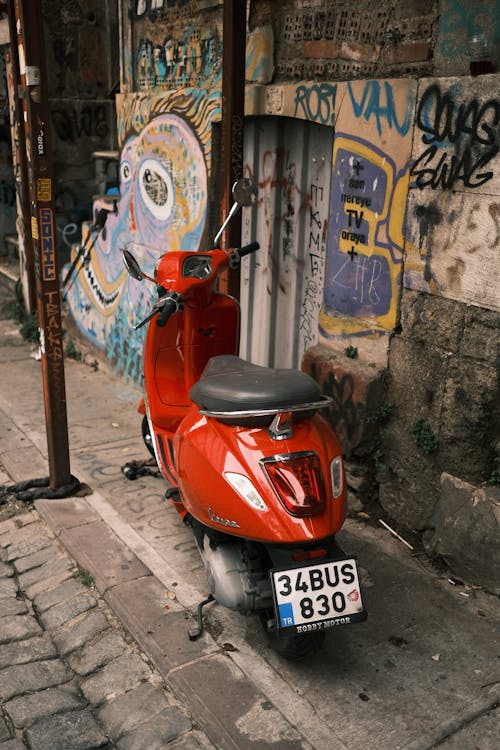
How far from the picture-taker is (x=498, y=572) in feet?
11.9

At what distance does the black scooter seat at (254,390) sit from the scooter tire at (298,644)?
0.97 metres

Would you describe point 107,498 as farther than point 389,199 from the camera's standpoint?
Yes

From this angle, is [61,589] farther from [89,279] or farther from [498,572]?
[89,279]

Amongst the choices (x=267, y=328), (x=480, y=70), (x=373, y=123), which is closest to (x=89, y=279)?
(x=267, y=328)

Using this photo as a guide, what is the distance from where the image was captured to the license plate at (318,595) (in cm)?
284

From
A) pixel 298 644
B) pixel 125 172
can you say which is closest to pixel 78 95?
pixel 125 172

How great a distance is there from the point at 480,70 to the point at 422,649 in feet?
8.97

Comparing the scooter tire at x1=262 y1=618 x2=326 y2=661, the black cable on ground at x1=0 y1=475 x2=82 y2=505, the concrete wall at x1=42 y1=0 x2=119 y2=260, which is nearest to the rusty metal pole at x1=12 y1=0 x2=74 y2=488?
the black cable on ground at x1=0 y1=475 x2=82 y2=505

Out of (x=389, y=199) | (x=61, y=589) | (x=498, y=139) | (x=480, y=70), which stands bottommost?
(x=61, y=589)

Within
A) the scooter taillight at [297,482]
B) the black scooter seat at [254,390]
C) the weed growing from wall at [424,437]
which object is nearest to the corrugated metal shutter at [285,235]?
the weed growing from wall at [424,437]

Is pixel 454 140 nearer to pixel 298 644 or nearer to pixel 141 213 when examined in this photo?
pixel 298 644

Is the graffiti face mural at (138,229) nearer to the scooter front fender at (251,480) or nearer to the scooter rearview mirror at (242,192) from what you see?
the scooter rearview mirror at (242,192)

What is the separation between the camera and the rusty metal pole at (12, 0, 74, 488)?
4148 millimetres

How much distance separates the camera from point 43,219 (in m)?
4.38
